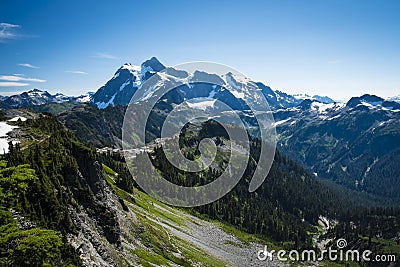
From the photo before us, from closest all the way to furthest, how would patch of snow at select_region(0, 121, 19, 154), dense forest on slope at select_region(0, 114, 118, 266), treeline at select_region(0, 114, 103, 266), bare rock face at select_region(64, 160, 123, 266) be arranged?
1. treeline at select_region(0, 114, 103, 266)
2. dense forest on slope at select_region(0, 114, 118, 266)
3. bare rock face at select_region(64, 160, 123, 266)
4. patch of snow at select_region(0, 121, 19, 154)

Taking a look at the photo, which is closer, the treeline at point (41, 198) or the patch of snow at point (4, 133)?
the treeline at point (41, 198)

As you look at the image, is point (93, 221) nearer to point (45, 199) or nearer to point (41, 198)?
point (45, 199)

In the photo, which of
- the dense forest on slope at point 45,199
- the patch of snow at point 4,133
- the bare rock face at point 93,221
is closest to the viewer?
the dense forest on slope at point 45,199

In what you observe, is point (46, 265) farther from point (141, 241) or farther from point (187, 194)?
point (187, 194)

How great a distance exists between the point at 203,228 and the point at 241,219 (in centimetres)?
4927

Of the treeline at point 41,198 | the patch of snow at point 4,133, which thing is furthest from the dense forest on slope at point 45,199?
the patch of snow at point 4,133

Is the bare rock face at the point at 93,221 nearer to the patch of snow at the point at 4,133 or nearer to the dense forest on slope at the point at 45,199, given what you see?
the dense forest on slope at the point at 45,199

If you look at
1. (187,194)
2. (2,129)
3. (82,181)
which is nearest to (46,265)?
(82,181)

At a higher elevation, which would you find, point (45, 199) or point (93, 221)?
point (45, 199)

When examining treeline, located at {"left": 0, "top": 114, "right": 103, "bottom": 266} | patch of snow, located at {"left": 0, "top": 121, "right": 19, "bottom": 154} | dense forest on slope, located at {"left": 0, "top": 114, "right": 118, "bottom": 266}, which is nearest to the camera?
treeline, located at {"left": 0, "top": 114, "right": 103, "bottom": 266}

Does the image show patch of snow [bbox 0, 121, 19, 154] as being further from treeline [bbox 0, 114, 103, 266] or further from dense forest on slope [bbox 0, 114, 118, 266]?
dense forest on slope [bbox 0, 114, 118, 266]

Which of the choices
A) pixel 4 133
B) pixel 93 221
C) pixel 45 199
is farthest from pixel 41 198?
pixel 4 133

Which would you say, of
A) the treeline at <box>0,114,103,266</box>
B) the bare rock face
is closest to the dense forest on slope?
the treeline at <box>0,114,103,266</box>

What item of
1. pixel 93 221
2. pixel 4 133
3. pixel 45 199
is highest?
pixel 4 133
